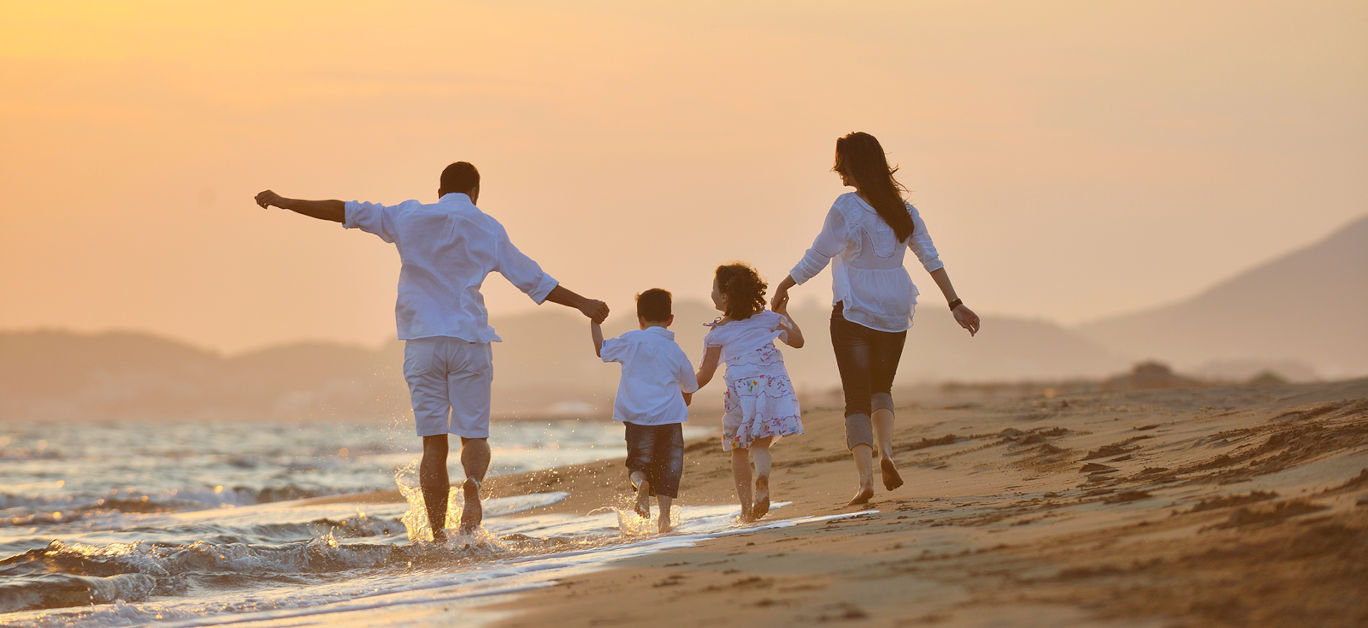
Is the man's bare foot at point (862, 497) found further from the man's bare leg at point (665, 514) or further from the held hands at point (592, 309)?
the held hands at point (592, 309)

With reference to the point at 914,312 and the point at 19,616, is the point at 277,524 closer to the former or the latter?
the point at 19,616

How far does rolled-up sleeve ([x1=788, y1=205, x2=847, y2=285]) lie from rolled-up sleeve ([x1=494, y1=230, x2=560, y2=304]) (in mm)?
1282

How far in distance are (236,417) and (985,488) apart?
10745 centimetres

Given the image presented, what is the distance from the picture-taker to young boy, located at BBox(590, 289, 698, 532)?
246 inches

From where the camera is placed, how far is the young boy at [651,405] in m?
6.25

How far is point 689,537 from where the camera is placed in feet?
16.9

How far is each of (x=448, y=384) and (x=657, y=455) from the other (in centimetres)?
123

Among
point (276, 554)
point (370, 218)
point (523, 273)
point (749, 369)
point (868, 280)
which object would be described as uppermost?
point (370, 218)

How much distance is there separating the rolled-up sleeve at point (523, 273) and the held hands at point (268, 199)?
1.05 meters

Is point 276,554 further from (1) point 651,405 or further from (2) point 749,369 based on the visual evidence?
(2) point 749,369

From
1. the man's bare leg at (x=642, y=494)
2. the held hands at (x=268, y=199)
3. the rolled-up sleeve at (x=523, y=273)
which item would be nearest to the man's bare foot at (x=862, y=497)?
the man's bare leg at (x=642, y=494)

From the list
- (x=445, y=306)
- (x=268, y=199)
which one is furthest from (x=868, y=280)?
(x=268, y=199)

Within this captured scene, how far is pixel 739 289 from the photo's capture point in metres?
6.29

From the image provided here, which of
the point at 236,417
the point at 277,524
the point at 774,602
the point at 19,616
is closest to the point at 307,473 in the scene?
the point at 277,524
